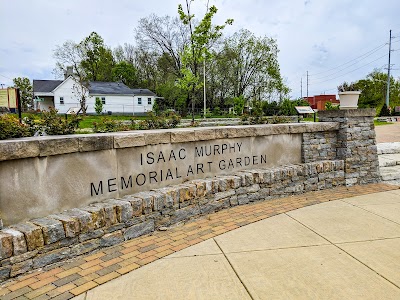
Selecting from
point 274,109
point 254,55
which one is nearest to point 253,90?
point 254,55

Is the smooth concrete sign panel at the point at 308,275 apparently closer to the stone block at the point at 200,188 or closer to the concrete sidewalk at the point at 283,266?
the concrete sidewalk at the point at 283,266

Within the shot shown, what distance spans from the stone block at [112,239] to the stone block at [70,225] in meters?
0.37

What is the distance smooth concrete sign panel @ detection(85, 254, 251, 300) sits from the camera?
2.96 metres

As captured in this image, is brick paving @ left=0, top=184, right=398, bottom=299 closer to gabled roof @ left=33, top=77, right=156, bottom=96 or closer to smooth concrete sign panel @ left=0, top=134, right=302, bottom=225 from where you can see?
smooth concrete sign panel @ left=0, top=134, right=302, bottom=225

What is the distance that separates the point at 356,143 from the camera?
23.3 ft

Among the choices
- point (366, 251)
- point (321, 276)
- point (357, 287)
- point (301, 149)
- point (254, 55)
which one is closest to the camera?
point (357, 287)

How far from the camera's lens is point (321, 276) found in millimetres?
3271

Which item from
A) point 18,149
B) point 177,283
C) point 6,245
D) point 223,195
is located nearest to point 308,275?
point 177,283

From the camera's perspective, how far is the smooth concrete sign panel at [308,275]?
117 inches

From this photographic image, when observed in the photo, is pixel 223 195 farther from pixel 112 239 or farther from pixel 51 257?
pixel 51 257

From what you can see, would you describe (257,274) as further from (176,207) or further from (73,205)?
(73,205)

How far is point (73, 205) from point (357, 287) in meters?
3.05

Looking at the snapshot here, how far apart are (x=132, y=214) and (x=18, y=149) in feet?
4.81

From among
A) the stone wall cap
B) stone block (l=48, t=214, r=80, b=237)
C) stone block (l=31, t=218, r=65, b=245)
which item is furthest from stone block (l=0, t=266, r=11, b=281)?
the stone wall cap
